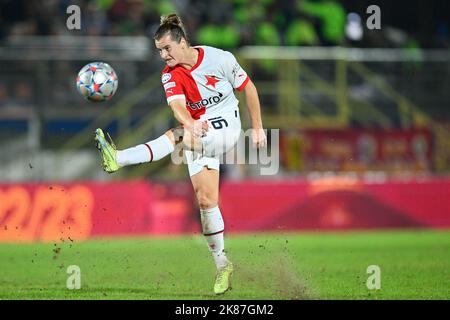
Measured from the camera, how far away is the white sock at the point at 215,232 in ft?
29.9

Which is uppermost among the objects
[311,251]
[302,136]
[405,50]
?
[405,50]

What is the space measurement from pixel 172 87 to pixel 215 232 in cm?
143

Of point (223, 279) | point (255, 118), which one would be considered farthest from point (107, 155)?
point (223, 279)

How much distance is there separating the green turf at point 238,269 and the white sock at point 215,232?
315 millimetres

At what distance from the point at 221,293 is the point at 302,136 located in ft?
36.1

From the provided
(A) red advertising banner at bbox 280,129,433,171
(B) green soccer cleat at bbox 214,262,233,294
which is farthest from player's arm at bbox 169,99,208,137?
(A) red advertising banner at bbox 280,129,433,171

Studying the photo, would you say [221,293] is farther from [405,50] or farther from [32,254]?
[405,50]

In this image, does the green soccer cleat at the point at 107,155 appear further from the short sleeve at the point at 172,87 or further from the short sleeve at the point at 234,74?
the short sleeve at the point at 234,74

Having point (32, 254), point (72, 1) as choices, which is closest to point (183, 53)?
point (32, 254)

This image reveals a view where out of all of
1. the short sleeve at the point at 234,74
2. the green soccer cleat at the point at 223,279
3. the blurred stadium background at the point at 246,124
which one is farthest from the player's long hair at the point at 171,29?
the blurred stadium background at the point at 246,124

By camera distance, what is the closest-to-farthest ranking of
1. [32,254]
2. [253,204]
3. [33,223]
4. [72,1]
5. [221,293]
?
[221,293] < [32,254] < [33,223] < [253,204] < [72,1]

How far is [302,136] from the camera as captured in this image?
19.5 m
